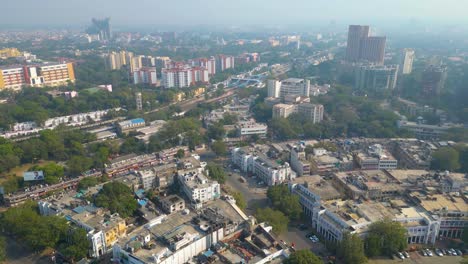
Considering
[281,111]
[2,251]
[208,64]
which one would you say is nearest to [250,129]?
[281,111]

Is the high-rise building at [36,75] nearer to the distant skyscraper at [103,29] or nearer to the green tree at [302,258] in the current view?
the green tree at [302,258]

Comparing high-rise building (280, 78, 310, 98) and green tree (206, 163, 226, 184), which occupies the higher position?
high-rise building (280, 78, 310, 98)

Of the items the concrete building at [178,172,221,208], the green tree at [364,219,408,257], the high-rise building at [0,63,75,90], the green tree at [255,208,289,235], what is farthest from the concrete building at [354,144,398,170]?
the high-rise building at [0,63,75,90]

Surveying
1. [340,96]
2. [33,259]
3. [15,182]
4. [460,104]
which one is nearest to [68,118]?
[15,182]

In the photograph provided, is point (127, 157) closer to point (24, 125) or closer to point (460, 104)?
point (24, 125)

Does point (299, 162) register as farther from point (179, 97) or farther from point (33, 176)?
point (179, 97)

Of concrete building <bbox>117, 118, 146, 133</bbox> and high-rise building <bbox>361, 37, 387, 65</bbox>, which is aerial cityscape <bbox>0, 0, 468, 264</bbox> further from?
high-rise building <bbox>361, 37, 387, 65</bbox>
